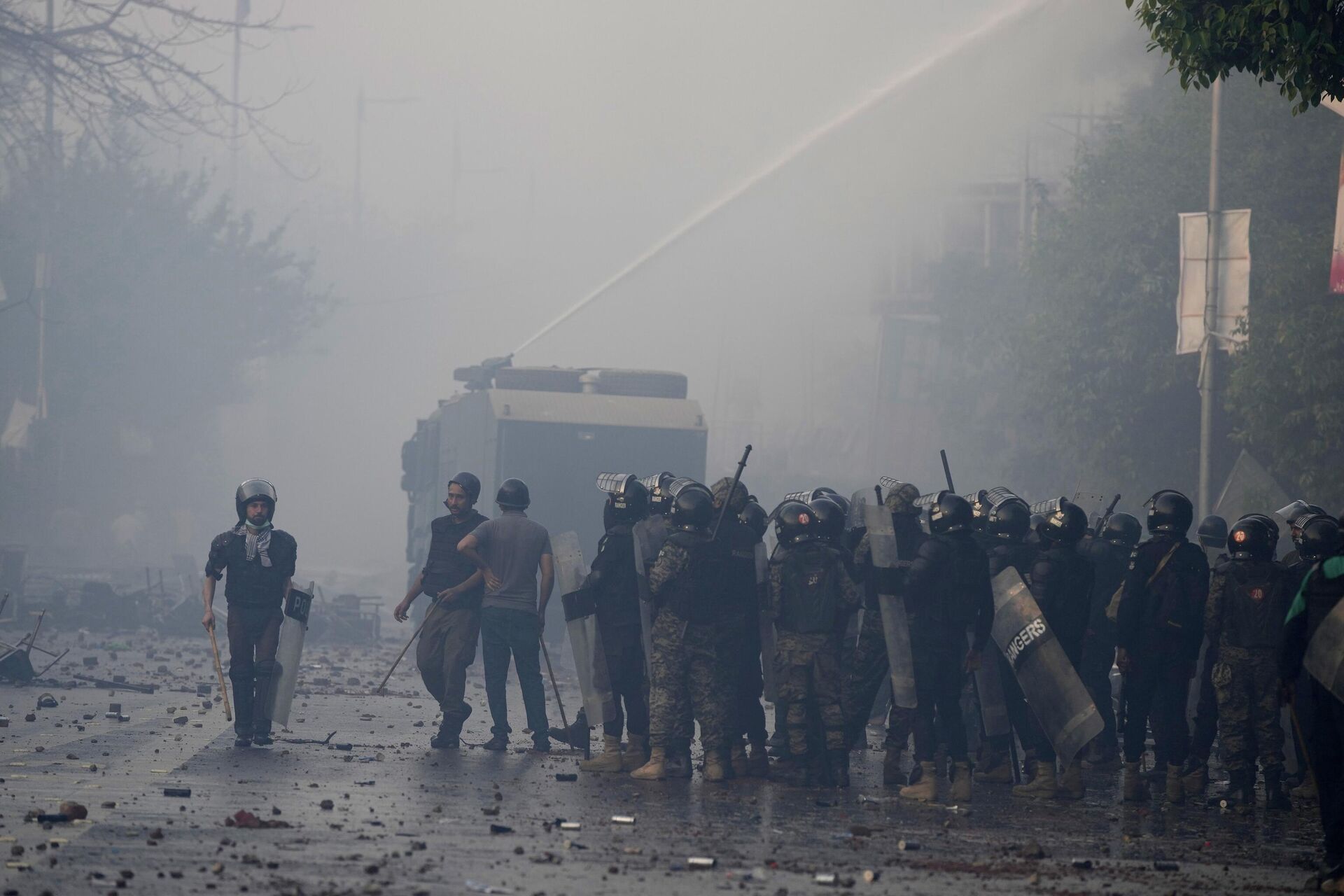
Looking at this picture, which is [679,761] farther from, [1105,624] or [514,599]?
[1105,624]

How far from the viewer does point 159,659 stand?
2012 cm

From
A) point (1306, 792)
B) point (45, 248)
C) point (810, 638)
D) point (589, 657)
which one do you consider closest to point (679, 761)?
point (589, 657)

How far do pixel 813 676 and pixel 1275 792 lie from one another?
3.16 metres

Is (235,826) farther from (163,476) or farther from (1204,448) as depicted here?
(163,476)

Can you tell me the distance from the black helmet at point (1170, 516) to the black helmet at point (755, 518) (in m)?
2.85

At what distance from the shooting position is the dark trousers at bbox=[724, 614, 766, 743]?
428 inches

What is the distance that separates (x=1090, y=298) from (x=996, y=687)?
18346mm

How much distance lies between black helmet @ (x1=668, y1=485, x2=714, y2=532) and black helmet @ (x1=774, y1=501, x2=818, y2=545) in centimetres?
51

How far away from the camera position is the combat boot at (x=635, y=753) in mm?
11242

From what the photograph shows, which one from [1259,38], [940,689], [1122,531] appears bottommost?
[940,689]

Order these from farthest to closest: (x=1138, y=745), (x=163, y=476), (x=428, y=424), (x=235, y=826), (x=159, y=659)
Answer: (x=163, y=476) < (x=428, y=424) < (x=159, y=659) < (x=1138, y=745) < (x=235, y=826)

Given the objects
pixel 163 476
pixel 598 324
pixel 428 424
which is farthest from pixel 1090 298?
pixel 598 324

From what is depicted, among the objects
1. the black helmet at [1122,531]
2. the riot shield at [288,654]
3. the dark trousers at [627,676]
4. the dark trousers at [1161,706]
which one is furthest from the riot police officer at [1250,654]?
the riot shield at [288,654]

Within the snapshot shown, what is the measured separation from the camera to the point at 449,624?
12.6 m
